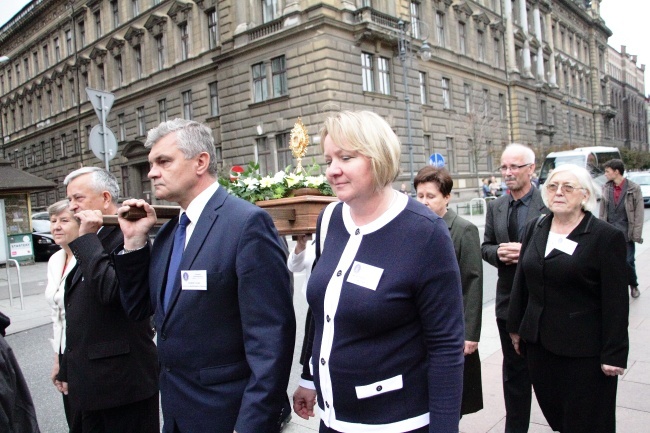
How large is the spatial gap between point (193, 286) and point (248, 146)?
2644 centimetres

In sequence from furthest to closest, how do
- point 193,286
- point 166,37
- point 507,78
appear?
point 507,78
point 166,37
point 193,286

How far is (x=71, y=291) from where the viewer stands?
292cm

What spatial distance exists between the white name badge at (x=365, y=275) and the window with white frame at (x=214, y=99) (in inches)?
1149

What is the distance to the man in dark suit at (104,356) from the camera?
9.14ft

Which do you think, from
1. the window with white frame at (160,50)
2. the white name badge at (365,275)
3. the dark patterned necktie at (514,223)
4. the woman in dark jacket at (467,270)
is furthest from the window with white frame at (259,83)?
the white name badge at (365,275)

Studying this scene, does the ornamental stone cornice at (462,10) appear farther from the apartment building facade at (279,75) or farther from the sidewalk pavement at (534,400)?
the sidewalk pavement at (534,400)

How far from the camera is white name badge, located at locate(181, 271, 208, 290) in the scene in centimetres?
209

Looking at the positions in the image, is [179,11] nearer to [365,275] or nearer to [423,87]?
[423,87]

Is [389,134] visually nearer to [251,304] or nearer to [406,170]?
[251,304]

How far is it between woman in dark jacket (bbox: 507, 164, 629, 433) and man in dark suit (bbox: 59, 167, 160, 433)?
7.17 ft

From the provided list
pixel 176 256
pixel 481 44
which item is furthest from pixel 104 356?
pixel 481 44

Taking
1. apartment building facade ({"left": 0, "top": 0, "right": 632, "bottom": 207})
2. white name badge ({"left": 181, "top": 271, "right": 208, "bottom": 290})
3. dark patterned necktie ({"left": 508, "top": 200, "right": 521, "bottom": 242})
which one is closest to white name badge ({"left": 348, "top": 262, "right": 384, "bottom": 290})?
white name badge ({"left": 181, "top": 271, "right": 208, "bottom": 290})

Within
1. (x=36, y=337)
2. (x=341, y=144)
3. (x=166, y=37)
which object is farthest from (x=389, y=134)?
(x=166, y=37)

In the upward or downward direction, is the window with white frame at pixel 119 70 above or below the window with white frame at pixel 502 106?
above
